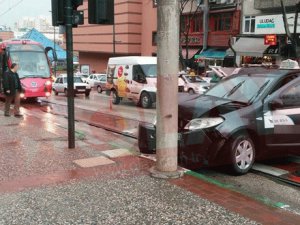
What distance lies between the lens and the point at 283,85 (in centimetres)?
695

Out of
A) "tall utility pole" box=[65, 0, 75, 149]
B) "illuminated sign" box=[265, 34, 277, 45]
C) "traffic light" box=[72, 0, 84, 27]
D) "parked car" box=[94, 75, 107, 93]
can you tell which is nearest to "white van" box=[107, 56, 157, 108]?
"tall utility pole" box=[65, 0, 75, 149]

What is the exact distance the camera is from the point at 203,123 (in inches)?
253

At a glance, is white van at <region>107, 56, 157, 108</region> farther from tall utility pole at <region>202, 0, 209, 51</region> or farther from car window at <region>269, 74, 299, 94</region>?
tall utility pole at <region>202, 0, 209, 51</region>

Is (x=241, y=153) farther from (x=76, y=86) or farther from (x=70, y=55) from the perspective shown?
(x=76, y=86)

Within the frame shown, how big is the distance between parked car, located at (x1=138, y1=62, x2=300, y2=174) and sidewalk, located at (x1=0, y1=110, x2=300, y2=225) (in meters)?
0.59

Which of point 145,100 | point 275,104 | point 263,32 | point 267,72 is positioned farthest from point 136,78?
point 263,32

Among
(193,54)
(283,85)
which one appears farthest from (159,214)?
(193,54)

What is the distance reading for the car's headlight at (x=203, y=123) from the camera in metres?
6.35

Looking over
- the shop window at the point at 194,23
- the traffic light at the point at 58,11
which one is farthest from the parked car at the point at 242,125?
the shop window at the point at 194,23

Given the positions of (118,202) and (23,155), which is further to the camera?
(23,155)

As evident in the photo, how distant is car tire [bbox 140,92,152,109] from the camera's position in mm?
18719

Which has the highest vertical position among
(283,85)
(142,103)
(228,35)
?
(228,35)

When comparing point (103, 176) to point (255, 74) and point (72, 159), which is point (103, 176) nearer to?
point (72, 159)

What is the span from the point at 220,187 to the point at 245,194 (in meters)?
0.34
